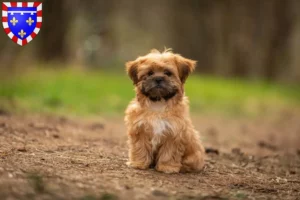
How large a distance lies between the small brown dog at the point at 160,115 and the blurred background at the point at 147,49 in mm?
5909

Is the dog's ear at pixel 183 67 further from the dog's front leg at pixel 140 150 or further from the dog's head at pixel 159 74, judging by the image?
the dog's front leg at pixel 140 150

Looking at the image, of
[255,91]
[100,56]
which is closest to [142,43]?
[100,56]

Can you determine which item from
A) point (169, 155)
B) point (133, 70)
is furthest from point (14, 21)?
point (169, 155)

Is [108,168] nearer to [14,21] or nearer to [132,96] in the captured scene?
[14,21]

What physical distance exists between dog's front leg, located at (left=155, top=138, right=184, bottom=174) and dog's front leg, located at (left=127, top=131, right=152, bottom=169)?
0.14 m

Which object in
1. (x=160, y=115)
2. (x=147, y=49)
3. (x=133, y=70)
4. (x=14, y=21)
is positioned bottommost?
(x=160, y=115)

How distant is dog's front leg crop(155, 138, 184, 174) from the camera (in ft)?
23.8

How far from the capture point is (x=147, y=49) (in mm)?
32094

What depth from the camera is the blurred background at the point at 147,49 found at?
17109 millimetres

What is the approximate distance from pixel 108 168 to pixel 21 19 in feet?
7.80

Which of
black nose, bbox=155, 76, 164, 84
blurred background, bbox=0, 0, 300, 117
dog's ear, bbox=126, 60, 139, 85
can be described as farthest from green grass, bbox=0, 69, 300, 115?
black nose, bbox=155, 76, 164, 84

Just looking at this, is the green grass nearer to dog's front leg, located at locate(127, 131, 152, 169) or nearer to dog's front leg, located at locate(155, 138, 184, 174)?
dog's front leg, located at locate(127, 131, 152, 169)

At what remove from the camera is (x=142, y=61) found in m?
7.35

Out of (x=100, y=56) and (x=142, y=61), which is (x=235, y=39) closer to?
(x=100, y=56)
